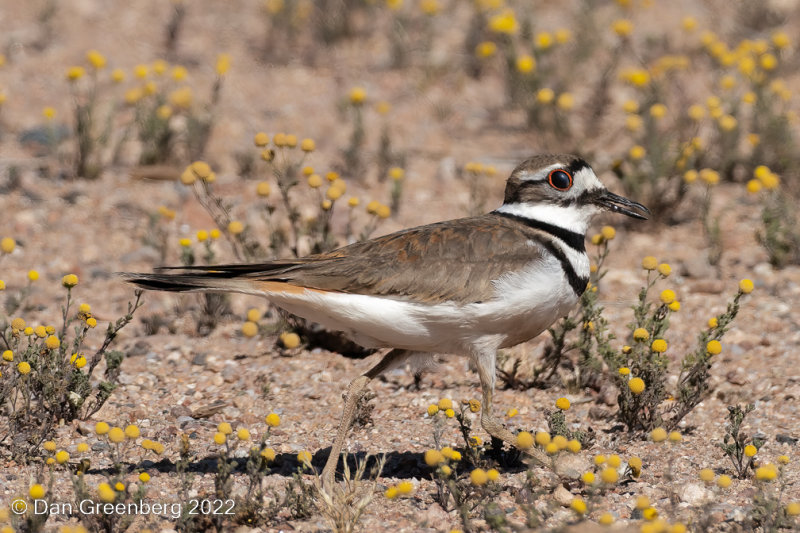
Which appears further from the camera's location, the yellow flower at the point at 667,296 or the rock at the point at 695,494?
the yellow flower at the point at 667,296

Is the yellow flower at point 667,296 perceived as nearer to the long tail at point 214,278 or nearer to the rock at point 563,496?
the rock at point 563,496

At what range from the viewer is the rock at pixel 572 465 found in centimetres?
513

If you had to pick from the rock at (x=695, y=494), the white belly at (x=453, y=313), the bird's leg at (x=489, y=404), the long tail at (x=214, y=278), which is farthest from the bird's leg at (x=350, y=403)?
the rock at (x=695, y=494)

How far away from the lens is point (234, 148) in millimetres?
9375

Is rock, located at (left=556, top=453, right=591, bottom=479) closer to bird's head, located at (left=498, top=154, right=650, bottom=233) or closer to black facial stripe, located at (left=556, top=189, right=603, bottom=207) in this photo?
bird's head, located at (left=498, top=154, right=650, bottom=233)

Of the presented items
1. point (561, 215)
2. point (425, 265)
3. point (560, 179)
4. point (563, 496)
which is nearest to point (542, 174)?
point (560, 179)

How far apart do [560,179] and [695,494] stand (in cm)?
175

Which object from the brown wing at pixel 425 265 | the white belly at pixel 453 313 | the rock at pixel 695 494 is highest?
the brown wing at pixel 425 265

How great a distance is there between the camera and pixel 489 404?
5082 millimetres

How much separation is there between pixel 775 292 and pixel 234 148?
4902mm

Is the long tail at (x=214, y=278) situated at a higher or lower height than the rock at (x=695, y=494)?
higher

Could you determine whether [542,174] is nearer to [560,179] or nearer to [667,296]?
[560,179]

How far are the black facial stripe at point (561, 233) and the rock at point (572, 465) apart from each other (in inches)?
42.4

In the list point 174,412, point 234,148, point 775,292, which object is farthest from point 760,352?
point 234,148
